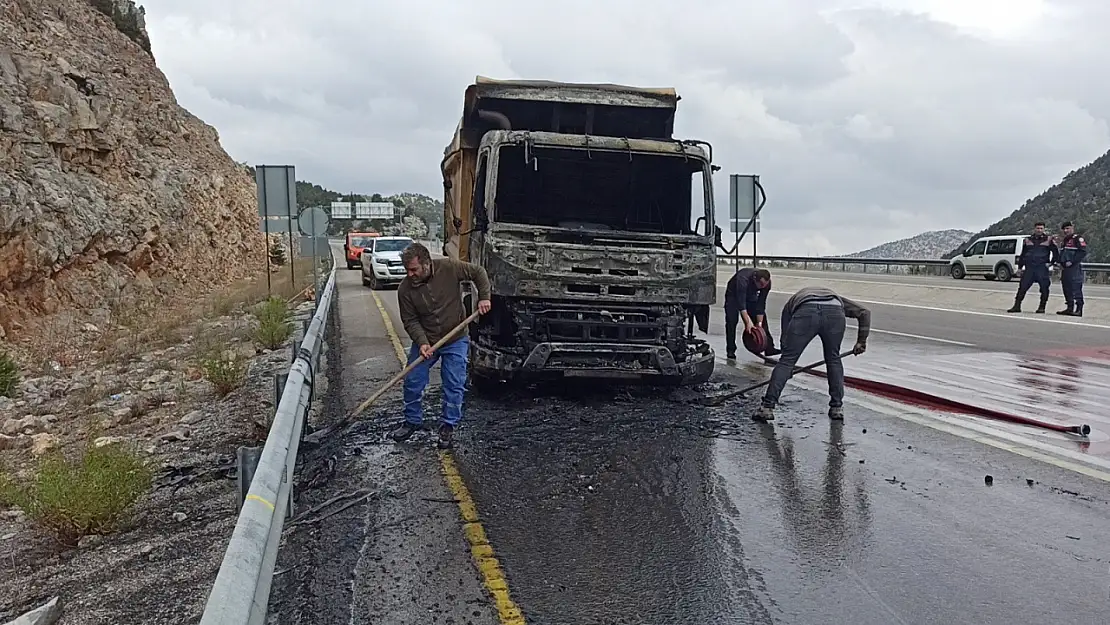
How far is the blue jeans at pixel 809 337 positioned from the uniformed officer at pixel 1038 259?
11.3 meters

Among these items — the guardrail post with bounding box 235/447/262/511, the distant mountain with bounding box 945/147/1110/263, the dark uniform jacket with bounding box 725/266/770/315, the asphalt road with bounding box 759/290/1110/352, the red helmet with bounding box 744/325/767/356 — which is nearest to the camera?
the guardrail post with bounding box 235/447/262/511

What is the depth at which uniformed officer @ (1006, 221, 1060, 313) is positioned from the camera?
1695cm

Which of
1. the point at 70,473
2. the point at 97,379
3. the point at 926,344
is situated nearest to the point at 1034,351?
the point at 926,344

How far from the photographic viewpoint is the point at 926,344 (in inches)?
539

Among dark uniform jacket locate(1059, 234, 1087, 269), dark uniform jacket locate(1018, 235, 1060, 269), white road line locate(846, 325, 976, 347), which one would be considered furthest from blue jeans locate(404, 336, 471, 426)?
dark uniform jacket locate(1059, 234, 1087, 269)

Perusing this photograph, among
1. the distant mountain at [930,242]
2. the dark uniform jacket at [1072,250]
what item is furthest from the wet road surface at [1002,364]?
the distant mountain at [930,242]

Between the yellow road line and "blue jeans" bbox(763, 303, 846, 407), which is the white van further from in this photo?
the yellow road line

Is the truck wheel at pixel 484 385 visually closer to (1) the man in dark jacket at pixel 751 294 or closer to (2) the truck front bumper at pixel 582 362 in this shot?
(2) the truck front bumper at pixel 582 362

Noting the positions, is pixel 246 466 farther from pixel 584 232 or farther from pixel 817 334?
pixel 817 334

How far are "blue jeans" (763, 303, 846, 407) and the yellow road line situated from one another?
9.81 feet

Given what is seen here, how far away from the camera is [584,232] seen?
843cm

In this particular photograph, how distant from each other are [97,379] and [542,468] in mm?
8464

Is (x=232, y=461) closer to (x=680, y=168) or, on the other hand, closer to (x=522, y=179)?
(x=522, y=179)

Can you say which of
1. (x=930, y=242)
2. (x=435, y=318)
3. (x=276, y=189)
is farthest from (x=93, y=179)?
(x=930, y=242)
